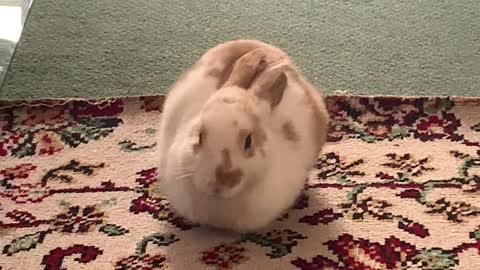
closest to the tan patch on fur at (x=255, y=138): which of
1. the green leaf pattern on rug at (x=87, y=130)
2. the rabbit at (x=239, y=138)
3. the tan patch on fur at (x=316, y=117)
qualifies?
the rabbit at (x=239, y=138)

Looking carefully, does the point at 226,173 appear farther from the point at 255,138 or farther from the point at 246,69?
the point at 246,69

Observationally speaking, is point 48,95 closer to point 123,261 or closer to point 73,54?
point 73,54

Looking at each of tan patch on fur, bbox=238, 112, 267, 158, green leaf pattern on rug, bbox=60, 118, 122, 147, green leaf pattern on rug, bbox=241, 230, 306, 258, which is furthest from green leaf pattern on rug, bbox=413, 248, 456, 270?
green leaf pattern on rug, bbox=60, 118, 122, 147

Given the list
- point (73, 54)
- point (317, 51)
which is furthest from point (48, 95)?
point (317, 51)

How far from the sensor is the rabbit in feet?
3.84

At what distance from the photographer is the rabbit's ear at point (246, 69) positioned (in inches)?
48.8

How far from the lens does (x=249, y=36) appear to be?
187cm

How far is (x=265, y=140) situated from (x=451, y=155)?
428mm

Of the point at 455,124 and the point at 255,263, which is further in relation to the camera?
the point at 455,124

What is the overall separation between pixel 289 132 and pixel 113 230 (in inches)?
12.3

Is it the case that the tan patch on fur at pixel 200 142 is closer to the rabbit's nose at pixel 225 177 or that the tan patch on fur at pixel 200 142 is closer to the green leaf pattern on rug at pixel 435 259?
the rabbit's nose at pixel 225 177

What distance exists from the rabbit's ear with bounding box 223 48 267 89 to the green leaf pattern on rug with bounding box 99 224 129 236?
0.93 feet

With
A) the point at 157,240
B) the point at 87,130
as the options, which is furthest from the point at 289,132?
the point at 87,130

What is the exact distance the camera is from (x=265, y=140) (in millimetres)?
1228
